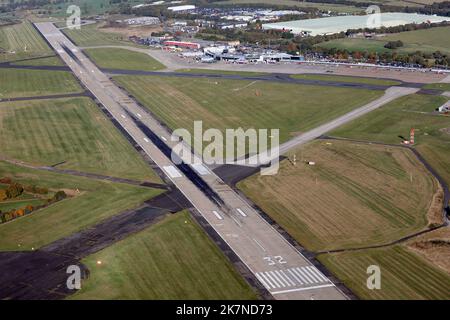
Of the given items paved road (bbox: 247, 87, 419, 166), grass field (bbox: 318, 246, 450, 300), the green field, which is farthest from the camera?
paved road (bbox: 247, 87, 419, 166)

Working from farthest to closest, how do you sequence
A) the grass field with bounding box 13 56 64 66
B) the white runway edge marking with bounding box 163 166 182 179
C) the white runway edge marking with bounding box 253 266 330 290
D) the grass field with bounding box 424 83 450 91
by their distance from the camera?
1. the grass field with bounding box 13 56 64 66
2. the grass field with bounding box 424 83 450 91
3. the white runway edge marking with bounding box 163 166 182 179
4. the white runway edge marking with bounding box 253 266 330 290

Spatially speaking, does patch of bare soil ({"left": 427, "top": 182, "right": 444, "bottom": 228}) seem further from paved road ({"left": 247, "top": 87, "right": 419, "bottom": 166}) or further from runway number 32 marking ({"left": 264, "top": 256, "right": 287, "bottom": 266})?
paved road ({"left": 247, "top": 87, "right": 419, "bottom": 166})

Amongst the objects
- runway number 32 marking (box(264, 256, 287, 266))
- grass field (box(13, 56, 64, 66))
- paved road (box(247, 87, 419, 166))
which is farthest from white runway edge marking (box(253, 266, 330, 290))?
grass field (box(13, 56, 64, 66))

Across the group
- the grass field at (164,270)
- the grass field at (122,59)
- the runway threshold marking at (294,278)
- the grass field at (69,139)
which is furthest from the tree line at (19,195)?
the grass field at (122,59)

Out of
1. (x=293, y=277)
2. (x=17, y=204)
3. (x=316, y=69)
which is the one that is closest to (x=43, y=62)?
(x=316, y=69)

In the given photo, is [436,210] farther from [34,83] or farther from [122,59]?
[122,59]
